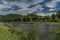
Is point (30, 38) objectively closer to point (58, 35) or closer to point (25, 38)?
point (25, 38)

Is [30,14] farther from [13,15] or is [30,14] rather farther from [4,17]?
[4,17]

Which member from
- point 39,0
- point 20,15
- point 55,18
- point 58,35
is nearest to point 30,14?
point 20,15

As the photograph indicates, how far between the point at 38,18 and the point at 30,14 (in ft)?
5.09

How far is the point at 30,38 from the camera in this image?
767cm

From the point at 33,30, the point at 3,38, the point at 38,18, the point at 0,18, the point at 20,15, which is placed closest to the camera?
the point at 3,38

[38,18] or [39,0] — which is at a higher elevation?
[39,0]

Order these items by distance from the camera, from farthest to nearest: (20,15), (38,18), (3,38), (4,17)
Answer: (38,18) < (20,15) < (4,17) < (3,38)

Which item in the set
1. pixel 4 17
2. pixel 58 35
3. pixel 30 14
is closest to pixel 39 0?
pixel 30 14

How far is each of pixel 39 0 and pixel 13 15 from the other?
318 cm

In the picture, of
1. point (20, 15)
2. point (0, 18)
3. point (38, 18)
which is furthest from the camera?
point (38, 18)

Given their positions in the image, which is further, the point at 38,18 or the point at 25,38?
the point at 38,18

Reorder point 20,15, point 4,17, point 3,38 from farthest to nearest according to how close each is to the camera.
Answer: point 20,15
point 4,17
point 3,38

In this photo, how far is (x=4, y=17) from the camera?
15.4 metres

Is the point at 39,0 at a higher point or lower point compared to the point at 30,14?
higher
